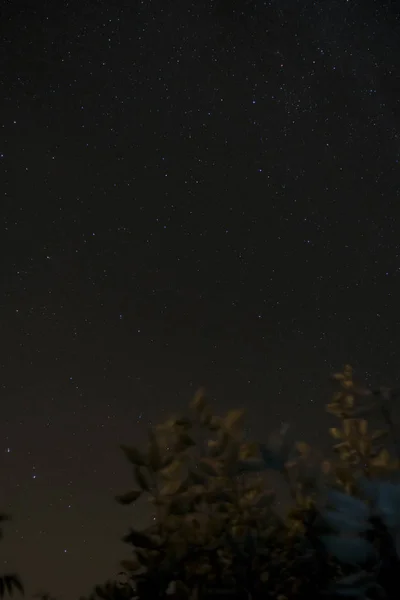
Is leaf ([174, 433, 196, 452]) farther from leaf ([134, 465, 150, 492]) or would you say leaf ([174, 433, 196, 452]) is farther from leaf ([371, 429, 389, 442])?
leaf ([371, 429, 389, 442])

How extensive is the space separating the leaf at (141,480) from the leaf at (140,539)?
0.25 ft

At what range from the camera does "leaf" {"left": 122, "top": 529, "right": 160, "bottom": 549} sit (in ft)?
3.65

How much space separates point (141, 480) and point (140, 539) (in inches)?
4.0

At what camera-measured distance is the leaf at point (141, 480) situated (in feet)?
3.74

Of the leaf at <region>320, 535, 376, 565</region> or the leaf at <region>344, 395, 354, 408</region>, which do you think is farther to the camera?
the leaf at <region>344, 395, 354, 408</region>

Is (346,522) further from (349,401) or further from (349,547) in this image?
(349,401)

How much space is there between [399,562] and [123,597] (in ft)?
1.73

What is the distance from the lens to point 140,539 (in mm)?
1118

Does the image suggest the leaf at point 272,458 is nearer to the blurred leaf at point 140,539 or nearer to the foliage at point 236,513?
the foliage at point 236,513

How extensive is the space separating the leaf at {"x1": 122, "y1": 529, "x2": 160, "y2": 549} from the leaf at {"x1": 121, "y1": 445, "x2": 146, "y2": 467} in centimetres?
12

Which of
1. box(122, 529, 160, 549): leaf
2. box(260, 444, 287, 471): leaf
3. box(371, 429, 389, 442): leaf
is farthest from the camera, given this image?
box(371, 429, 389, 442): leaf

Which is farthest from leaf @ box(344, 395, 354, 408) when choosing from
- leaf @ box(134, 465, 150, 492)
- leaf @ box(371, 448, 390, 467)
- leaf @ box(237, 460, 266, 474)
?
leaf @ box(134, 465, 150, 492)

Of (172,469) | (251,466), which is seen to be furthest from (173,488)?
(251,466)

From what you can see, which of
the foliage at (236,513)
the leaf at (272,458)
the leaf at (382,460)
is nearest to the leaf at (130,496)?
the foliage at (236,513)
